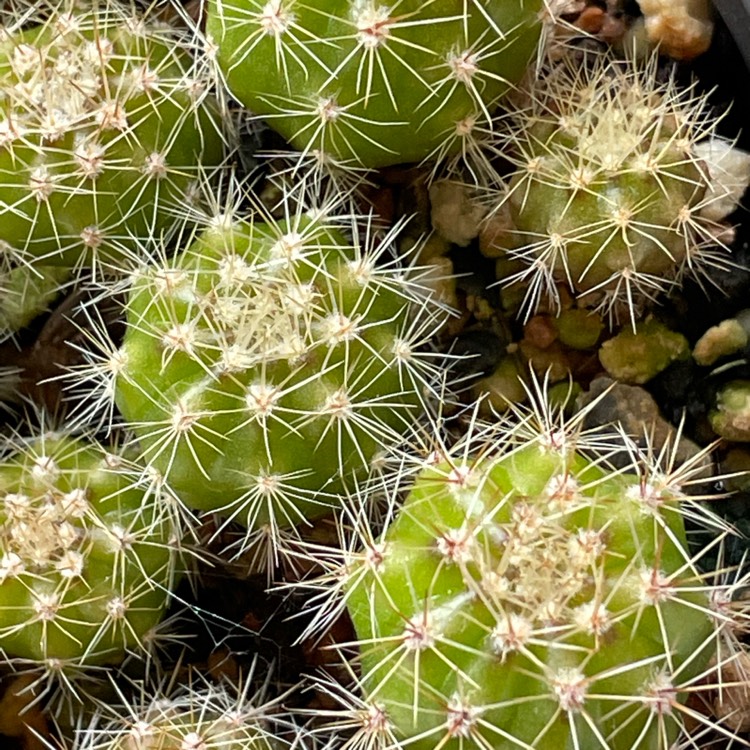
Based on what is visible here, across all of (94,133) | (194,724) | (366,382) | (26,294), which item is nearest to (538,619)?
(366,382)

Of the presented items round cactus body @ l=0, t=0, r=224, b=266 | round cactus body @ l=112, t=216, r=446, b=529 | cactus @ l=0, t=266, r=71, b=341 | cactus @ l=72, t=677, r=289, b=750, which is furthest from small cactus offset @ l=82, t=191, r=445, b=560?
cactus @ l=0, t=266, r=71, b=341

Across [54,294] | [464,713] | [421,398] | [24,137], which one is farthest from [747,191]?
[54,294]

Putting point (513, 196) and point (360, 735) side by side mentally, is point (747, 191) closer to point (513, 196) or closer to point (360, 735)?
point (513, 196)

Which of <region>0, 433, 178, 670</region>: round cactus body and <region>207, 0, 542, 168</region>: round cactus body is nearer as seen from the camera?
<region>207, 0, 542, 168</region>: round cactus body

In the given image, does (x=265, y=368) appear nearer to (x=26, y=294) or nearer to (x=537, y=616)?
(x=537, y=616)

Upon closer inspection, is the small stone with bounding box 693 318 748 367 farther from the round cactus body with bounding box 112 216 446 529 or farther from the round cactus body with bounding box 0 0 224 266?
the round cactus body with bounding box 0 0 224 266

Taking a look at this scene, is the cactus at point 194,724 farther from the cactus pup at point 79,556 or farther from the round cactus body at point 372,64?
the round cactus body at point 372,64
